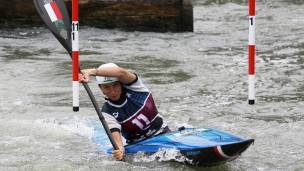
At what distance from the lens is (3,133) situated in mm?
6676

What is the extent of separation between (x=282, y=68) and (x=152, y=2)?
3.10 metres

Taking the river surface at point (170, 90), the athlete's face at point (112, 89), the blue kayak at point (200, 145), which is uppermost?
the athlete's face at point (112, 89)

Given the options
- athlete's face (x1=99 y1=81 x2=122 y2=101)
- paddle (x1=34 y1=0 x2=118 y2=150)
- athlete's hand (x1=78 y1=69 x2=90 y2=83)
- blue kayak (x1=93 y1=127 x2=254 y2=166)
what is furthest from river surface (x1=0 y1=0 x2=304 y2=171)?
paddle (x1=34 y1=0 x2=118 y2=150)

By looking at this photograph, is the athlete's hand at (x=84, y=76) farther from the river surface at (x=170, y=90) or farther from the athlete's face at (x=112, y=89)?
the river surface at (x=170, y=90)

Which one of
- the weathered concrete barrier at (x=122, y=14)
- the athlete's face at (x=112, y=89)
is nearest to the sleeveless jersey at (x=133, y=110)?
the athlete's face at (x=112, y=89)

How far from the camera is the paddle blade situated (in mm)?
6137

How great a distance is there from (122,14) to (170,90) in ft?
12.5

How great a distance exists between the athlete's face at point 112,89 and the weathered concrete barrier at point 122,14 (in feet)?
21.1

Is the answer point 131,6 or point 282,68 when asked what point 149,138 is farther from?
point 131,6

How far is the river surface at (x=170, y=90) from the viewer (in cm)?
591

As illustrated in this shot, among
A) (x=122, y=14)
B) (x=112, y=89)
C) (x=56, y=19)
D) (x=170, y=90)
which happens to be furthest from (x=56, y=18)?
(x=122, y=14)

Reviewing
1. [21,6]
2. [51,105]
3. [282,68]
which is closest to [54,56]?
[21,6]

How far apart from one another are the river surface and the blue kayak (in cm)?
11

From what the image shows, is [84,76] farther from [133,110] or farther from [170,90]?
[170,90]
